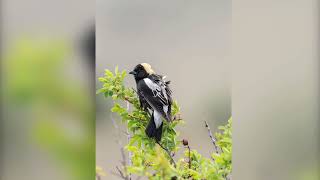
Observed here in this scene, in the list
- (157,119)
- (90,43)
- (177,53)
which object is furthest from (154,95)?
(90,43)

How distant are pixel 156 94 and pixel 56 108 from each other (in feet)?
1.57

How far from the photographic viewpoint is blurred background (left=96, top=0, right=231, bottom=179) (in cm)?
210

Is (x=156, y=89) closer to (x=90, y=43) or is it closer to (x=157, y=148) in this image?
(x=157, y=148)

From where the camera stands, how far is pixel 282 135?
2078mm

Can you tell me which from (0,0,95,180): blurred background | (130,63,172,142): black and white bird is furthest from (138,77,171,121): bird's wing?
(0,0,95,180): blurred background

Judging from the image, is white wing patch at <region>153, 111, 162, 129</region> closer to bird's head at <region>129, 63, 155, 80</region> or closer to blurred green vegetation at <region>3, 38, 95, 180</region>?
bird's head at <region>129, 63, 155, 80</region>

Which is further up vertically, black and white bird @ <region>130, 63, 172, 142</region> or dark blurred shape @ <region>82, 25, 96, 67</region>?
dark blurred shape @ <region>82, 25, 96, 67</region>

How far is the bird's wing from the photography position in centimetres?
213

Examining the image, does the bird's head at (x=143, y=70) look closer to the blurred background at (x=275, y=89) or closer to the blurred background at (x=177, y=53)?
the blurred background at (x=177, y=53)

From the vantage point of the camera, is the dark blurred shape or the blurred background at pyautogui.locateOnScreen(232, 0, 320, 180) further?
the dark blurred shape

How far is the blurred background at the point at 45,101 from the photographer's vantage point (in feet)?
7.04

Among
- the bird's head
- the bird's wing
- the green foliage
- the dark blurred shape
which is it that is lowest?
the green foliage

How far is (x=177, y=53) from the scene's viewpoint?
2.14m

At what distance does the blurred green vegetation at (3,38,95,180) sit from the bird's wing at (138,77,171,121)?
0.26 metres
